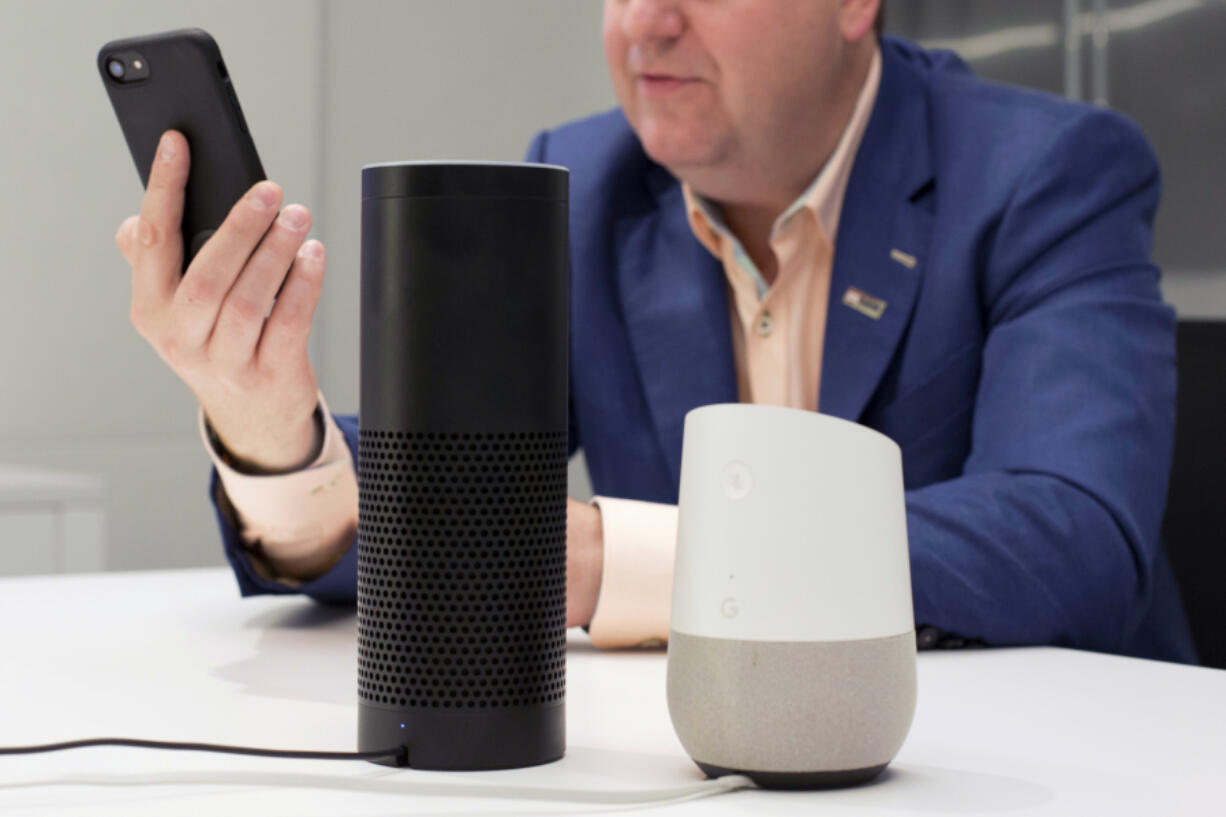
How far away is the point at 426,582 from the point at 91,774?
159 millimetres

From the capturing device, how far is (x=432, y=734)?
1.74 feet

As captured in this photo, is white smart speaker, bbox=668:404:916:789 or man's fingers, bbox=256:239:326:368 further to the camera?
man's fingers, bbox=256:239:326:368

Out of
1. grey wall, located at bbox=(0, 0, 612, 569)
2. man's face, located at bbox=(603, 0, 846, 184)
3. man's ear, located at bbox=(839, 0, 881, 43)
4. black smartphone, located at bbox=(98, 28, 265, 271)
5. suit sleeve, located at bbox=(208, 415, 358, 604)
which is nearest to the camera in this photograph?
black smartphone, located at bbox=(98, 28, 265, 271)

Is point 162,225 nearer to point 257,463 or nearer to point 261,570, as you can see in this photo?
point 257,463

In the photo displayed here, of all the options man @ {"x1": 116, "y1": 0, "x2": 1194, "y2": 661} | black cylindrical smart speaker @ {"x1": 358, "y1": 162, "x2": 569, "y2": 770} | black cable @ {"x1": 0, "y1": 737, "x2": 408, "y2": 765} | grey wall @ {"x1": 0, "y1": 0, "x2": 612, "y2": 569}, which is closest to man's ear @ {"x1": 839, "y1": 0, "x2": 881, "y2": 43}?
man @ {"x1": 116, "y1": 0, "x2": 1194, "y2": 661}

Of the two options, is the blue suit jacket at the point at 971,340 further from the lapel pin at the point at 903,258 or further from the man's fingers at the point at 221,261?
the man's fingers at the point at 221,261

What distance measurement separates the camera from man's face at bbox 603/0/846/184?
1295 millimetres

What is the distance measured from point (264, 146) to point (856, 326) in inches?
74.2

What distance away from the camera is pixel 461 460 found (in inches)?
20.7

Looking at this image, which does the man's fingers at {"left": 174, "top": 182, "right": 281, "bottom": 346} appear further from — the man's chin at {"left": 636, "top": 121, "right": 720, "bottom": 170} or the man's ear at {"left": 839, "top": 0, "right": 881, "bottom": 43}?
the man's ear at {"left": 839, "top": 0, "right": 881, "bottom": 43}

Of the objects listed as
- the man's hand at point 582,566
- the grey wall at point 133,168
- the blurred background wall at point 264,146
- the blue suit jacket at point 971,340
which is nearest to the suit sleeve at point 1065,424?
the blue suit jacket at point 971,340

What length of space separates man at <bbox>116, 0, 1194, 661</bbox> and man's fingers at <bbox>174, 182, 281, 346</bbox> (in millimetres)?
85

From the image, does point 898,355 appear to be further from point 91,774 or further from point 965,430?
point 91,774

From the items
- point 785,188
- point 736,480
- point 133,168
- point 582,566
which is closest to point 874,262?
point 785,188
